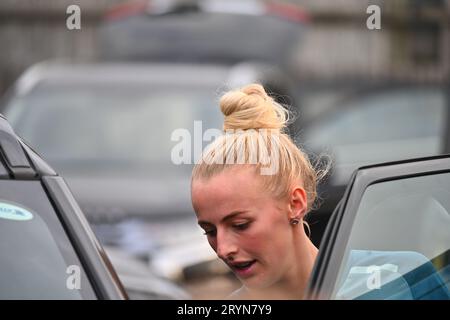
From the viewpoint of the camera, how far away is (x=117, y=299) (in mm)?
2779

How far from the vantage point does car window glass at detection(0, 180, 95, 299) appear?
285cm

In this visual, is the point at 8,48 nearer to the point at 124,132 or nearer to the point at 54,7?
the point at 54,7

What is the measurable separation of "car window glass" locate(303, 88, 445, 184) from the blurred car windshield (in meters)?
1.98

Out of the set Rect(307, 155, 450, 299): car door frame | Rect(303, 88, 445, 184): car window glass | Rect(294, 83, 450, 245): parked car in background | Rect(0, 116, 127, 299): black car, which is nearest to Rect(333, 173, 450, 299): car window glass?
Rect(307, 155, 450, 299): car door frame

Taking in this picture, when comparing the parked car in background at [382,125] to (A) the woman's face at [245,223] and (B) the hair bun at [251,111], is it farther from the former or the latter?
(A) the woman's face at [245,223]

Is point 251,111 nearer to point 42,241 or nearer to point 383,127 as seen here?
point 42,241

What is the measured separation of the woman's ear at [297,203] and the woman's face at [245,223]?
0.18 feet

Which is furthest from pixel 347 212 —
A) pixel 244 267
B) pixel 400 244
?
pixel 244 267

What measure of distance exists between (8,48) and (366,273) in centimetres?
1689

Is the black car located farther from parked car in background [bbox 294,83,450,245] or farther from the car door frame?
parked car in background [bbox 294,83,450,245]

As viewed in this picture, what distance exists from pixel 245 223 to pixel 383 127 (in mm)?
7750

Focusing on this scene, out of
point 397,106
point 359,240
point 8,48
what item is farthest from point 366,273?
point 8,48

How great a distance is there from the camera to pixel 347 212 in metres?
→ 2.92
